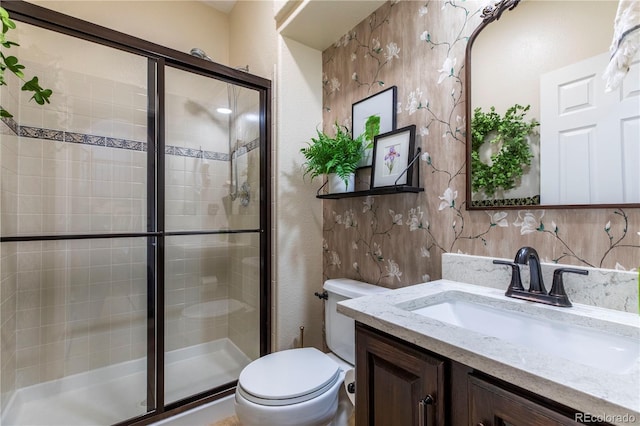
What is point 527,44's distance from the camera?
102 cm

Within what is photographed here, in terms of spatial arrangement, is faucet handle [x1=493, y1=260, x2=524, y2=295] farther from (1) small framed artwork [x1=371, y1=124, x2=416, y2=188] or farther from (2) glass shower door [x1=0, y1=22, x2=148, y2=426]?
(2) glass shower door [x1=0, y1=22, x2=148, y2=426]

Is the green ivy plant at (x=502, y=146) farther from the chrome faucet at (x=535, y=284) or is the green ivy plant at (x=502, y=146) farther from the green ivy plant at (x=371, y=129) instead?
the green ivy plant at (x=371, y=129)

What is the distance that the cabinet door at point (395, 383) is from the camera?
65 cm

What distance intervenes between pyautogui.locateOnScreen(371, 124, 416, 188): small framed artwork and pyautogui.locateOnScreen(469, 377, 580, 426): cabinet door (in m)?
0.88

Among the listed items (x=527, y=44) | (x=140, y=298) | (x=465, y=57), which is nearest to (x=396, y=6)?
(x=465, y=57)

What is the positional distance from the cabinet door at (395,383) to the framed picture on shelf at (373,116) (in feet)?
3.26

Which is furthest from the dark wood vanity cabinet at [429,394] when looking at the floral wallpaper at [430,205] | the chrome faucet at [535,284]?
the floral wallpaper at [430,205]

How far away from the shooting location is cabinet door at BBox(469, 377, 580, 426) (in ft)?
1.63

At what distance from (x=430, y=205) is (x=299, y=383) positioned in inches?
35.3

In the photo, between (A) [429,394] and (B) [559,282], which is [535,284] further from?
(A) [429,394]

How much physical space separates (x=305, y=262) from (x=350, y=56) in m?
1.23

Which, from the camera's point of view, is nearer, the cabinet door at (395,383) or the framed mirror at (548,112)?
the cabinet door at (395,383)

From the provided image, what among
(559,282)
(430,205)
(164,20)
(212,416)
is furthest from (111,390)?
(164,20)

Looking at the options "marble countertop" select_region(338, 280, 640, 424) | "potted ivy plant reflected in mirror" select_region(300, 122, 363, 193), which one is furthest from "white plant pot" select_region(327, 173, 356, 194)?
"marble countertop" select_region(338, 280, 640, 424)
